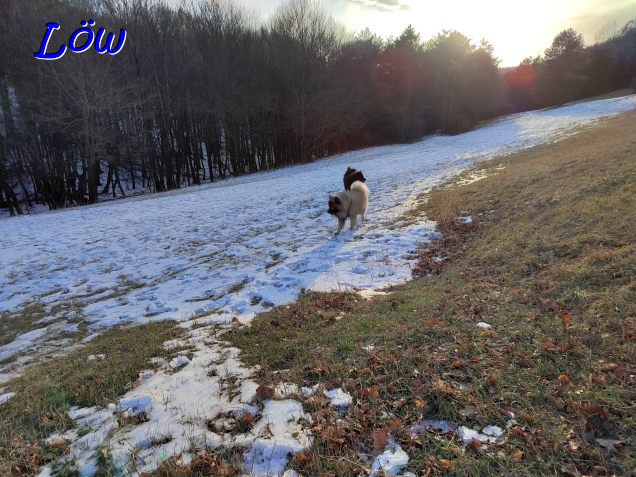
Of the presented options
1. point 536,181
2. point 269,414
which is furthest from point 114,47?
point 269,414

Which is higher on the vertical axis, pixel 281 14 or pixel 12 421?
pixel 281 14

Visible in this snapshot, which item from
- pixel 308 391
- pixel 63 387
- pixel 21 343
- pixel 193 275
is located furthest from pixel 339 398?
pixel 193 275

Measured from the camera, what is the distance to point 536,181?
1148cm

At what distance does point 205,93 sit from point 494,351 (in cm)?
3358

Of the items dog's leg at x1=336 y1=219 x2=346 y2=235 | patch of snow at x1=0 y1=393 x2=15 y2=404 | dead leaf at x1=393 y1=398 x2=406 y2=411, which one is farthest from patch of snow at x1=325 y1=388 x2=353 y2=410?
dog's leg at x1=336 y1=219 x2=346 y2=235

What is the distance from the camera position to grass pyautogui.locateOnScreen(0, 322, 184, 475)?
124 inches

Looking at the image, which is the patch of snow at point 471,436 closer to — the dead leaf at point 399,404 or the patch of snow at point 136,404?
the dead leaf at point 399,404

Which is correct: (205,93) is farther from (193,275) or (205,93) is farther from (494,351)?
(494,351)

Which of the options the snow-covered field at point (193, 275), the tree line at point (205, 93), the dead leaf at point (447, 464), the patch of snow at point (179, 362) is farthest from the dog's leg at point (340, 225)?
the tree line at point (205, 93)

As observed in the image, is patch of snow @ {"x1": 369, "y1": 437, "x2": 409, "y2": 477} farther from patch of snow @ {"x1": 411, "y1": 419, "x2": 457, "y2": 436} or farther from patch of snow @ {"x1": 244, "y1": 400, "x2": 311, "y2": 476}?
patch of snow @ {"x1": 244, "y1": 400, "x2": 311, "y2": 476}

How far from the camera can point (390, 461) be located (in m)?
2.75

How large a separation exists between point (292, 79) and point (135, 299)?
34.0 m

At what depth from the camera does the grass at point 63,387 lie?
3.16 m

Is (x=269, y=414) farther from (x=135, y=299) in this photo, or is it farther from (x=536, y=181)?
(x=536, y=181)
